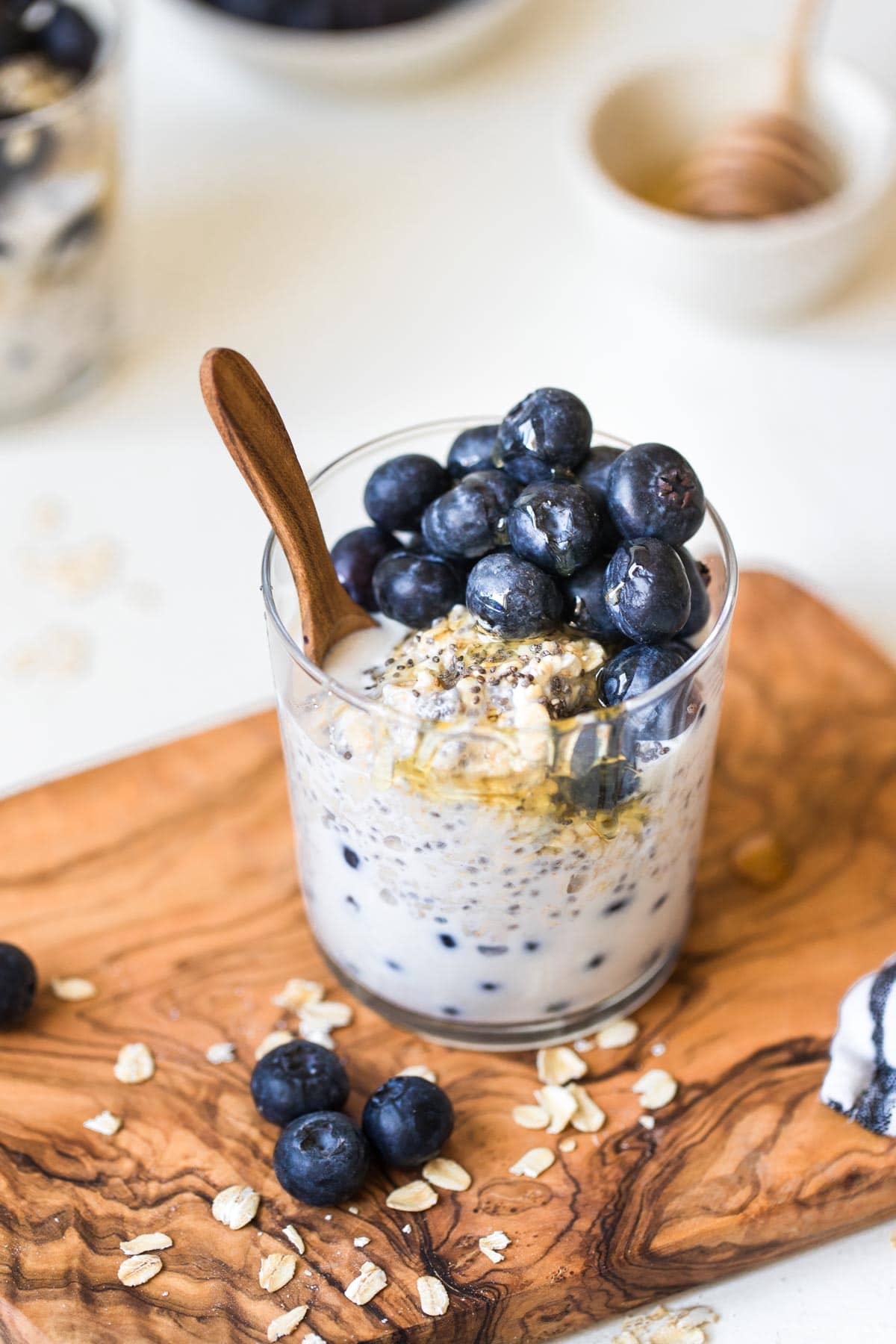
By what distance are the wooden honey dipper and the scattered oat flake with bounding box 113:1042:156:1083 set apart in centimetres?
106

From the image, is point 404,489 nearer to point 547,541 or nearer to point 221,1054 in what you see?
point 547,541

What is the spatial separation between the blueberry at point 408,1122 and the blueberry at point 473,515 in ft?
1.13

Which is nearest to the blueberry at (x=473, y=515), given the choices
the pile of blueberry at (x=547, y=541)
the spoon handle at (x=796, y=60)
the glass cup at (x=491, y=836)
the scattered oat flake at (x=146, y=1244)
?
the pile of blueberry at (x=547, y=541)

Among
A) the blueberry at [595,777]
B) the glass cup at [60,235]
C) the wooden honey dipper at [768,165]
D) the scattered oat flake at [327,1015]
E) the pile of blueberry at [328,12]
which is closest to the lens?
the blueberry at [595,777]

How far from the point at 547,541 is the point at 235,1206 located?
0.46 m

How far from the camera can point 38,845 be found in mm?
1125

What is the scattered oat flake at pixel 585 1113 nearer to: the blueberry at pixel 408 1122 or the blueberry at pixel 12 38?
the blueberry at pixel 408 1122

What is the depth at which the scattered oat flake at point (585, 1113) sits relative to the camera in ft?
3.17

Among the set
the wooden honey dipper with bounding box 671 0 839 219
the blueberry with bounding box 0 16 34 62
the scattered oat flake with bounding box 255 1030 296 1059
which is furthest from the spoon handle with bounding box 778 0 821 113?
the scattered oat flake with bounding box 255 1030 296 1059

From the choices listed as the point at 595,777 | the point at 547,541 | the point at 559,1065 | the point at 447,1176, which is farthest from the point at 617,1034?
the point at 547,541

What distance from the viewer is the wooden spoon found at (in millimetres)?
850

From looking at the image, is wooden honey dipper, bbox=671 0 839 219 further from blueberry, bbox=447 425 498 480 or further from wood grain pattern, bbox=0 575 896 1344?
blueberry, bbox=447 425 498 480

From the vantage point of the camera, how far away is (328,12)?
1.74 m

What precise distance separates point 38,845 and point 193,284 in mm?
820
